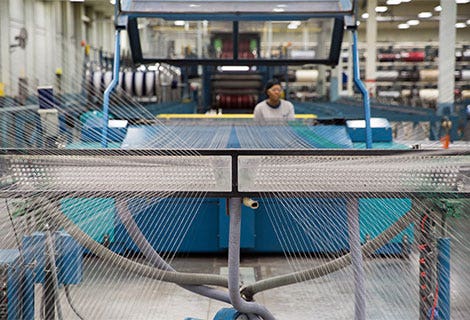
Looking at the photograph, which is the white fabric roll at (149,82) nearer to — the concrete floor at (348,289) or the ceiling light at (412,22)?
the concrete floor at (348,289)

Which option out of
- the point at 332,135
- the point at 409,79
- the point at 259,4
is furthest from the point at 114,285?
the point at 409,79

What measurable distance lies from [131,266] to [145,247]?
82mm

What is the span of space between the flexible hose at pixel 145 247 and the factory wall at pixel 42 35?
41.3 ft

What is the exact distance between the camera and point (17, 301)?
2.46m

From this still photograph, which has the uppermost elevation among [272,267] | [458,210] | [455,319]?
[458,210]

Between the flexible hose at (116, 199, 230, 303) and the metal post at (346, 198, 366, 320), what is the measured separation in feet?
1.53

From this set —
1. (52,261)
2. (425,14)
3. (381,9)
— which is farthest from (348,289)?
(425,14)

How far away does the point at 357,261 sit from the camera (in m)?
2.30

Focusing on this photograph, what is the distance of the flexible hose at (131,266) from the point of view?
7.62 feet

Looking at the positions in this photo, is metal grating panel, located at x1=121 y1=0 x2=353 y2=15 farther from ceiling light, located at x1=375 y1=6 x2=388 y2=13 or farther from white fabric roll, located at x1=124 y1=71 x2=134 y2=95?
ceiling light, located at x1=375 y1=6 x2=388 y2=13

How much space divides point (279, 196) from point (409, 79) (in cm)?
2118

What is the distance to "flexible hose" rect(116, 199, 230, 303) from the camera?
233cm

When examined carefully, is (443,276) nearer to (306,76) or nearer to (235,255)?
(235,255)

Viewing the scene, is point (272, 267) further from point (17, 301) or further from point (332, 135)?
point (17, 301)
